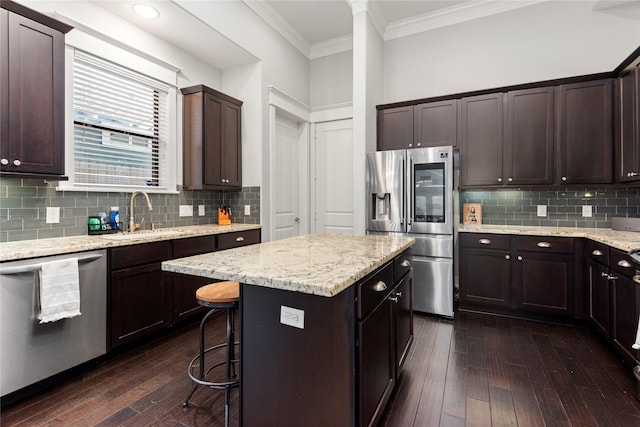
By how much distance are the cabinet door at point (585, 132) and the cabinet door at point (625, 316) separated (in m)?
1.33

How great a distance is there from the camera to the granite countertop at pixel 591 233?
230 centimetres

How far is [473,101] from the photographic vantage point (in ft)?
11.9

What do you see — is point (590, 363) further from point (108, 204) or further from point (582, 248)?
point (108, 204)

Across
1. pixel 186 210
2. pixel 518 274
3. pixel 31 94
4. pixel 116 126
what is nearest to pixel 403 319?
pixel 518 274

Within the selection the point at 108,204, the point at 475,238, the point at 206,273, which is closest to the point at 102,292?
the point at 108,204

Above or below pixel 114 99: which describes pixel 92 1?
above

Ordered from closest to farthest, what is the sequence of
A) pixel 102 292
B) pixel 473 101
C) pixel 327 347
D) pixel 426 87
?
pixel 327 347 → pixel 102 292 → pixel 473 101 → pixel 426 87

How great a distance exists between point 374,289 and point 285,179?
331cm

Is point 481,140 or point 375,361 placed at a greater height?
point 481,140

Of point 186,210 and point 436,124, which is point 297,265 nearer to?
point 186,210

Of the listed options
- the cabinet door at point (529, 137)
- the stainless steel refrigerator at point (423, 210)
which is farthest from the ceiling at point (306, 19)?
the stainless steel refrigerator at point (423, 210)

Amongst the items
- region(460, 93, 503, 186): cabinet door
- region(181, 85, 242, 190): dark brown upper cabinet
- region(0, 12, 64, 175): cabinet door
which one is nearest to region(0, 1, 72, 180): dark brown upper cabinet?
region(0, 12, 64, 175): cabinet door

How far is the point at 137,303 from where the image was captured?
2477mm

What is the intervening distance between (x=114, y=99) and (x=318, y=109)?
277cm
